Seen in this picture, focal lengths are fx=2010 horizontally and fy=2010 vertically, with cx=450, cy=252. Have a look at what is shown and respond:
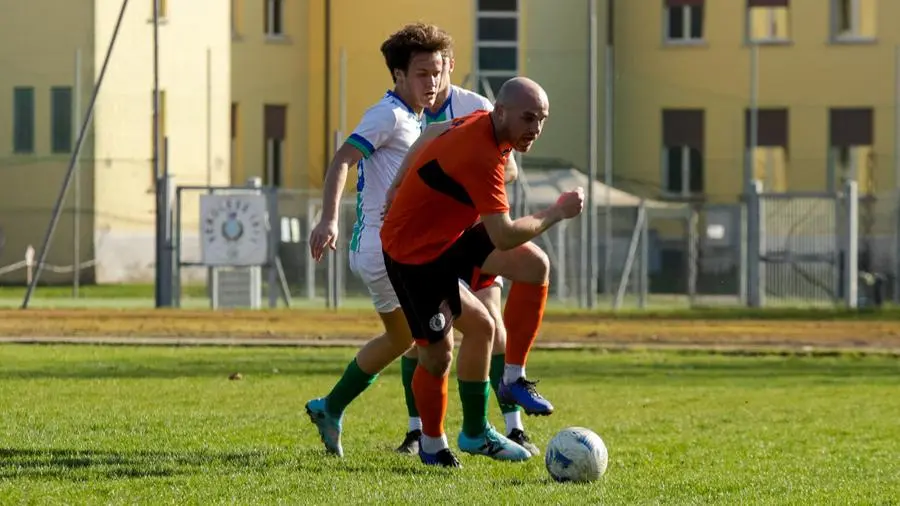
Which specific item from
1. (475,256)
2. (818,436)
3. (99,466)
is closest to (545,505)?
(475,256)

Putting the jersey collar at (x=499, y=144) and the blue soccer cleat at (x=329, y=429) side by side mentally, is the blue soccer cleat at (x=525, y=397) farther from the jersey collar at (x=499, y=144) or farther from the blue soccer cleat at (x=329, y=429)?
the jersey collar at (x=499, y=144)

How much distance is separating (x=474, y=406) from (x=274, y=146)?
103ft

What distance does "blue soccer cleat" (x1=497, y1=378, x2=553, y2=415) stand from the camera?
29.1 ft

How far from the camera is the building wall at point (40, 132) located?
110 ft

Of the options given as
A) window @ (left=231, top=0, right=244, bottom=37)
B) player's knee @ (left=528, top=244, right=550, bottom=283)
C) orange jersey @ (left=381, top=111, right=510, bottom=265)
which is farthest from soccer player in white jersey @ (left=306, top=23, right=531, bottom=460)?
window @ (left=231, top=0, right=244, bottom=37)

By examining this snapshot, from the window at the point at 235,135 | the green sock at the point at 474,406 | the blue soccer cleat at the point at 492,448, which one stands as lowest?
the blue soccer cleat at the point at 492,448

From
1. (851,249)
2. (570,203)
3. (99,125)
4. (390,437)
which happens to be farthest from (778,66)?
(570,203)

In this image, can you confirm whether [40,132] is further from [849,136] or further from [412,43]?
[412,43]

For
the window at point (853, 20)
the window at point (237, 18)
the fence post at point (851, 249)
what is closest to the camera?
the fence post at point (851, 249)

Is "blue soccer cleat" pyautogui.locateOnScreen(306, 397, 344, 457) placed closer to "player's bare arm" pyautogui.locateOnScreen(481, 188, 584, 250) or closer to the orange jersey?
the orange jersey

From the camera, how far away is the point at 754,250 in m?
29.9

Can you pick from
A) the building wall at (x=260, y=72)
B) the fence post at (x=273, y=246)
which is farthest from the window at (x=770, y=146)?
the fence post at (x=273, y=246)

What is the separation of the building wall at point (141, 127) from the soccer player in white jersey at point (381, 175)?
22652 mm

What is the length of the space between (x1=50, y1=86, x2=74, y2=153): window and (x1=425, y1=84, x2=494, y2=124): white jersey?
26029 mm
